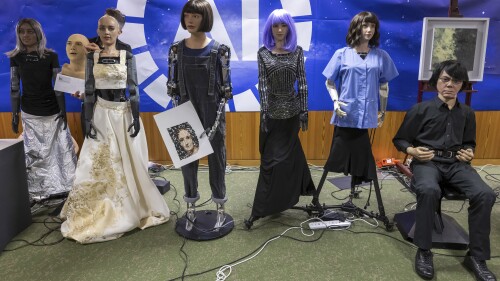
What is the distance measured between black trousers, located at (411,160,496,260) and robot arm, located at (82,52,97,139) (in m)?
2.32

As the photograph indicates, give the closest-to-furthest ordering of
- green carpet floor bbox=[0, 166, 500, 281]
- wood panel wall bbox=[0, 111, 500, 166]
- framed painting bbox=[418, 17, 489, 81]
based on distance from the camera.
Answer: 1. green carpet floor bbox=[0, 166, 500, 281]
2. framed painting bbox=[418, 17, 489, 81]
3. wood panel wall bbox=[0, 111, 500, 166]

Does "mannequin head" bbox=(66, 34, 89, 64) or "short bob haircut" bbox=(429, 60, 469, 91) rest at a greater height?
"mannequin head" bbox=(66, 34, 89, 64)

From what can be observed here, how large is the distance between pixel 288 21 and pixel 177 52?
795mm

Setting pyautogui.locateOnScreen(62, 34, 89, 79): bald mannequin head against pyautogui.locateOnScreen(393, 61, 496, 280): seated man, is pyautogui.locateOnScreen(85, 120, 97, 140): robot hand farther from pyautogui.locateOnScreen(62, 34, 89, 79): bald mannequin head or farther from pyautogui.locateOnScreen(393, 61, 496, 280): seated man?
pyautogui.locateOnScreen(393, 61, 496, 280): seated man

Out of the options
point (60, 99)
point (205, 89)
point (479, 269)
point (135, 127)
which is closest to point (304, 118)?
point (205, 89)

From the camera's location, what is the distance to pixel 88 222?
2.58 metres

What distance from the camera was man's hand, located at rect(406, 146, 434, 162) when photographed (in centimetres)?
232

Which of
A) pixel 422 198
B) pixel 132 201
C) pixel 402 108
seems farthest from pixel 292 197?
pixel 402 108

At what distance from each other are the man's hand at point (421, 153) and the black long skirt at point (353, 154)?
35 cm

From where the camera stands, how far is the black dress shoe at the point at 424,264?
2.09m

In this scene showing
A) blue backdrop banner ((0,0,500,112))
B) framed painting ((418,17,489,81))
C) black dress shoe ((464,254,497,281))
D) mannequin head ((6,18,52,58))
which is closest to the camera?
black dress shoe ((464,254,497,281))

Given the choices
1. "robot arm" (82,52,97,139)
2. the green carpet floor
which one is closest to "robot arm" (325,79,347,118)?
the green carpet floor

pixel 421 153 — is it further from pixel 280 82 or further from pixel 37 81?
pixel 37 81

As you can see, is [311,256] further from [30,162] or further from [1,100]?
[1,100]
